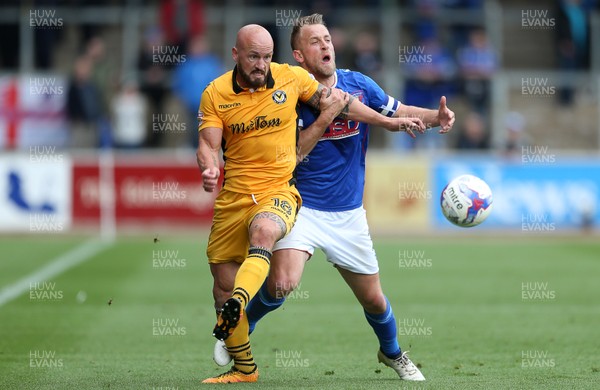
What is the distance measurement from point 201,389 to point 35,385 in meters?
1.19

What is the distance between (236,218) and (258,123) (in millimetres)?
652

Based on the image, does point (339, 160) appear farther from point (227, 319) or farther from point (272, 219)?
point (227, 319)

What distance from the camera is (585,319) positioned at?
1198cm

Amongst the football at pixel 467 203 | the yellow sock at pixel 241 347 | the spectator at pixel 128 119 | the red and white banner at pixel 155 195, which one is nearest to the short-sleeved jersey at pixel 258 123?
the yellow sock at pixel 241 347

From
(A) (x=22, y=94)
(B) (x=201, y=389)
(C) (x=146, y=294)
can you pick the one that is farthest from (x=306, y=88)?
(A) (x=22, y=94)

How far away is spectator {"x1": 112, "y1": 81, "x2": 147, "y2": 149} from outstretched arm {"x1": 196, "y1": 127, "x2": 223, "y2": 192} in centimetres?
1558

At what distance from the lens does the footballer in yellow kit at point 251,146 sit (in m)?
7.85

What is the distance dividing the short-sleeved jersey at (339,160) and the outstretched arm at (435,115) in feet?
0.25

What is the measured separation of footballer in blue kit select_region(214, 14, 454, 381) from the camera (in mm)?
8195

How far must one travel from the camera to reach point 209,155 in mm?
7676

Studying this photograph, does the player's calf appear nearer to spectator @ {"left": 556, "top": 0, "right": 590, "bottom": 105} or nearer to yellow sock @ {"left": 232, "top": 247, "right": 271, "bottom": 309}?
yellow sock @ {"left": 232, "top": 247, "right": 271, "bottom": 309}

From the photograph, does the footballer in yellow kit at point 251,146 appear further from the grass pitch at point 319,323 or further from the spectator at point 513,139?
the spectator at point 513,139

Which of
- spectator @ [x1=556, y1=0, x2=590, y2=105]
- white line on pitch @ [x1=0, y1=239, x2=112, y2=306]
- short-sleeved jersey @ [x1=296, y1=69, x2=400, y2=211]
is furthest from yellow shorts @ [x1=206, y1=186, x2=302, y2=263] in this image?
spectator @ [x1=556, y1=0, x2=590, y2=105]

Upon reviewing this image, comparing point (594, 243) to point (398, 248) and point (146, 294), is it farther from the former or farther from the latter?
point (146, 294)
